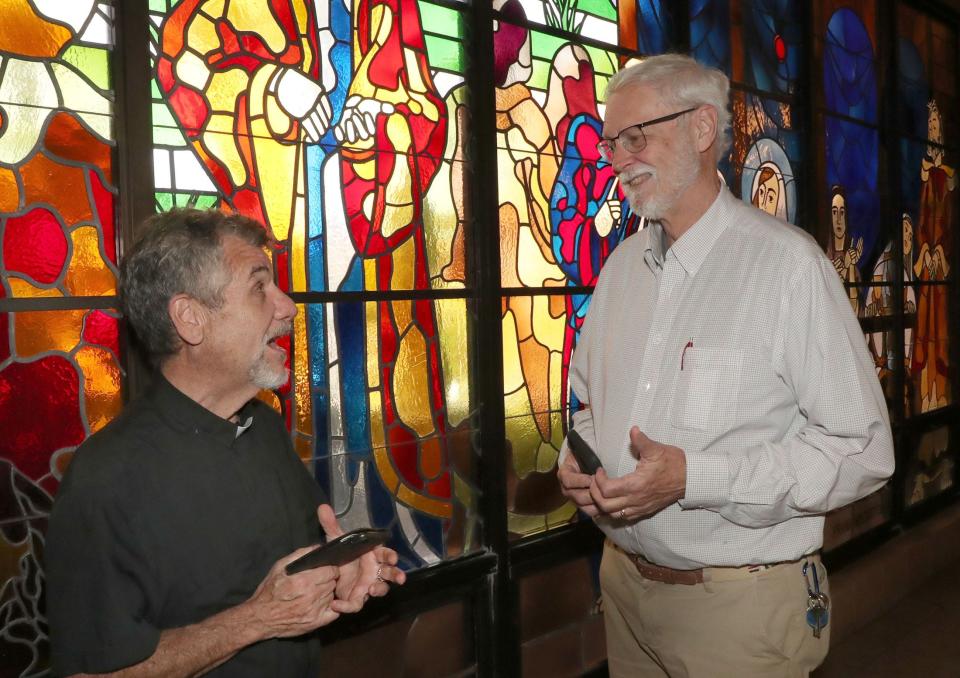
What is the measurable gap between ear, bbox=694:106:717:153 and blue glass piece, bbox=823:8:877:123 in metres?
2.71

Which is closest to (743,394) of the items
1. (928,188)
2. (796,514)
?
(796,514)

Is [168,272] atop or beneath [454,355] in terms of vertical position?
atop

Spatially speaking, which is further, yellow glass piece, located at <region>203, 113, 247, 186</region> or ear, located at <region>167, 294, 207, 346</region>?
yellow glass piece, located at <region>203, 113, 247, 186</region>

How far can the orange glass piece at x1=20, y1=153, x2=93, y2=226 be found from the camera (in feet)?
5.74

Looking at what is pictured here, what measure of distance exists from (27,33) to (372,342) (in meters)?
1.11

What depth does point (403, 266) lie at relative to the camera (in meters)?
2.47

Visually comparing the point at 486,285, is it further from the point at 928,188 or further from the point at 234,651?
the point at 928,188

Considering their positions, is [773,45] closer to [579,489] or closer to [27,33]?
[579,489]

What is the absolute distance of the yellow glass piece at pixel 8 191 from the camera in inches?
67.3

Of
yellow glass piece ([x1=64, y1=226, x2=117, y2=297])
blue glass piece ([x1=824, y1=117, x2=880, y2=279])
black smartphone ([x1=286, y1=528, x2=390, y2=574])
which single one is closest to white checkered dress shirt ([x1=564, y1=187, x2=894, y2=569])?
black smartphone ([x1=286, y1=528, x2=390, y2=574])

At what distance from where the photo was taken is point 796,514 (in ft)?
5.49

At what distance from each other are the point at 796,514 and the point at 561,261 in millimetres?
1464

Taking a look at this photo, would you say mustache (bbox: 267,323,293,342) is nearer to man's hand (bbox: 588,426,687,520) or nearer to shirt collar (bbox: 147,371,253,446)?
shirt collar (bbox: 147,371,253,446)

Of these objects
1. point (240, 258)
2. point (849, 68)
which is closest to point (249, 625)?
point (240, 258)
